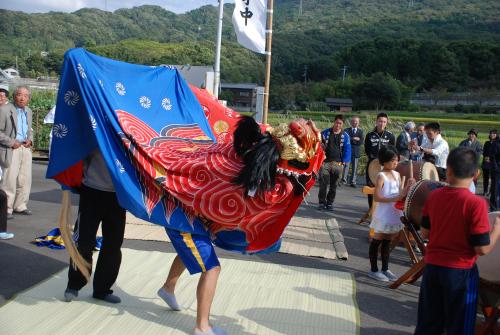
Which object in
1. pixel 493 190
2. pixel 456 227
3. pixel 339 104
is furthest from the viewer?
pixel 339 104

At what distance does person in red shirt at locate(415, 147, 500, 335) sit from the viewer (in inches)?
114

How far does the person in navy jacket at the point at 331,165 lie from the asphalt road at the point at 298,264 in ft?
2.66

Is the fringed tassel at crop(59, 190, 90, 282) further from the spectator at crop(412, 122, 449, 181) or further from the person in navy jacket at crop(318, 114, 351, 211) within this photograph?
the person in navy jacket at crop(318, 114, 351, 211)

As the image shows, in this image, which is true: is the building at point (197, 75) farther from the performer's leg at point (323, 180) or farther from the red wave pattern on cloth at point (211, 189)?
the red wave pattern on cloth at point (211, 189)

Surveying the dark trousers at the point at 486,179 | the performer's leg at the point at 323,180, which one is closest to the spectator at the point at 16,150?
the performer's leg at the point at 323,180

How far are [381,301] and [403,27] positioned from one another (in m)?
91.0

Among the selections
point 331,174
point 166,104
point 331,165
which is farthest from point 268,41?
point 166,104

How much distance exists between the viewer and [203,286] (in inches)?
135

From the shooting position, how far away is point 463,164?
2953 millimetres

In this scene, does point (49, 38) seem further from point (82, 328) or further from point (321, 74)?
point (82, 328)

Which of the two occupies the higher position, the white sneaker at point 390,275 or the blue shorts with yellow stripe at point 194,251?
the blue shorts with yellow stripe at point 194,251

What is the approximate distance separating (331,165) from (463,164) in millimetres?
5932

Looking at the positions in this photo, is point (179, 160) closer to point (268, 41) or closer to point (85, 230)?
point (85, 230)

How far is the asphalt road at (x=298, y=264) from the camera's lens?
422 cm
